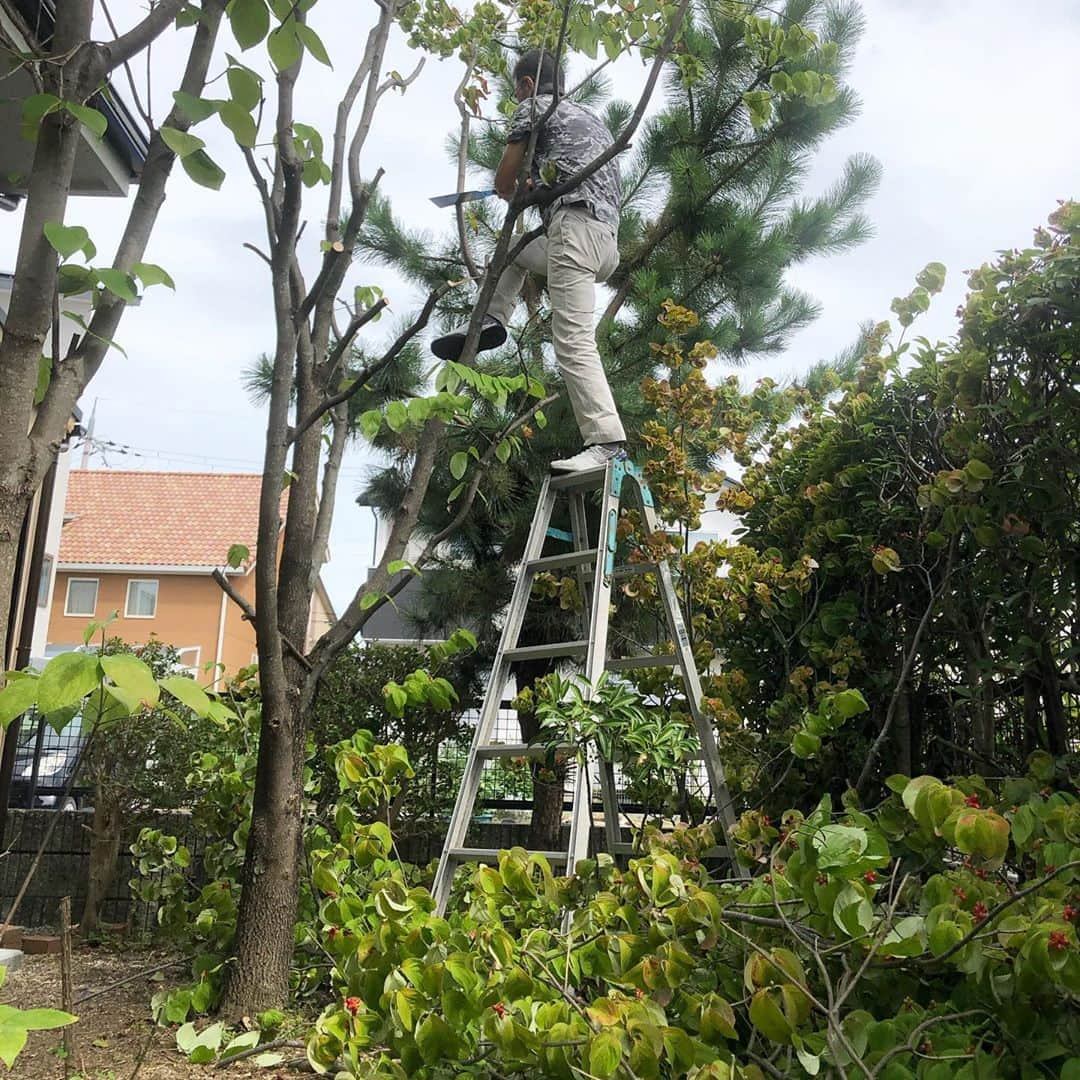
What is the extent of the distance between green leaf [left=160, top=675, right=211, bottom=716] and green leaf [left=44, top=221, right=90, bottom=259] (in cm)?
53

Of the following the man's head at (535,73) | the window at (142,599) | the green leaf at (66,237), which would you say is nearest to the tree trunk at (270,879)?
the green leaf at (66,237)

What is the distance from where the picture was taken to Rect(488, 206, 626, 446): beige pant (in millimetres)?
3193

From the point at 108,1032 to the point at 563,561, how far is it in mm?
1942

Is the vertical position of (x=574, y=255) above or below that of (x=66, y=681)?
above

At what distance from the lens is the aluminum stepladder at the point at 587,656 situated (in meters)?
2.79

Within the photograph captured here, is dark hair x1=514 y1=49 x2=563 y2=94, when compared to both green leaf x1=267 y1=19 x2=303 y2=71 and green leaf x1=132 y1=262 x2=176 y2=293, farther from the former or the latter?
green leaf x1=132 y1=262 x2=176 y2=293

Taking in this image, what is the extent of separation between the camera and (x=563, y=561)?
3104 mm

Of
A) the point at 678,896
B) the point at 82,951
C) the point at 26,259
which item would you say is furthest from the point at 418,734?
the point at 26,259

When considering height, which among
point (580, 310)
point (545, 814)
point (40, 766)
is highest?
point (580, 310)

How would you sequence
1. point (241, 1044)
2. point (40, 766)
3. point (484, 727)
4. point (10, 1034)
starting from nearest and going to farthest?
point (10, 1034), point (241, 1044), point (484, 727), point (40, 766)

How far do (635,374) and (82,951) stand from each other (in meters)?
3.96

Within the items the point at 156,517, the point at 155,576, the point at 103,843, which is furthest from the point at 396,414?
the point at 156,517

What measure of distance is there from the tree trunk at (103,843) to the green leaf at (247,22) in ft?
14.6

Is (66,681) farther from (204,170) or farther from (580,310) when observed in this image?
(580,310)
